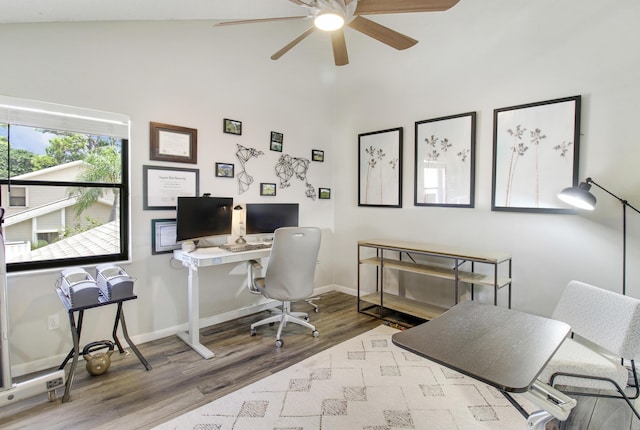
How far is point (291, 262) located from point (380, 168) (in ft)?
6.10

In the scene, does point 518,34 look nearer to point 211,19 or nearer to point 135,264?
point 211,19

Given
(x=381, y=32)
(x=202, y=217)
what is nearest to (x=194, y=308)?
(x=202, y=217)

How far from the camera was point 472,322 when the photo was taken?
1581 millimetres

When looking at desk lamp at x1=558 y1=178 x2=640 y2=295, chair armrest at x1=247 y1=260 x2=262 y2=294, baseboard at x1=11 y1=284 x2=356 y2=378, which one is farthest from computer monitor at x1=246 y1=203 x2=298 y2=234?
desk lamp at x1=558 y1=178 x2=640 y2=295

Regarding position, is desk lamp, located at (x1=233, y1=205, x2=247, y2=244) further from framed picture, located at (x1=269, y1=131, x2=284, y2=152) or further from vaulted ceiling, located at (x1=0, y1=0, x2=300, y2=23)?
vaulted ceiling, located at (x1=0, y1=0, x2=300, y2=23)

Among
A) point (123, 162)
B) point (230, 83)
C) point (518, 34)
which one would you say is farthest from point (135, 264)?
point (518, 34)

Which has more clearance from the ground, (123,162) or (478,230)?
(123,162)

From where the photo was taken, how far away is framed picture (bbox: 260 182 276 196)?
3818 millimetres

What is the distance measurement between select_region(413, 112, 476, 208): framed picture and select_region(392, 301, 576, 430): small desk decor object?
77.1 inches

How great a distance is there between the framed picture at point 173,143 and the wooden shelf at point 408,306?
2.39 metres

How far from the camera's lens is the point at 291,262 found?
293 cm

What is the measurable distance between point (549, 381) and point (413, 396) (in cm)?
80

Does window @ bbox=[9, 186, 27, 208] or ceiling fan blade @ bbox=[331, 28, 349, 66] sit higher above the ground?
ceiling fan blade @ bbox=[331, 28, 349, 66]

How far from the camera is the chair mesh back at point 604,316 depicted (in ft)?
5.53
